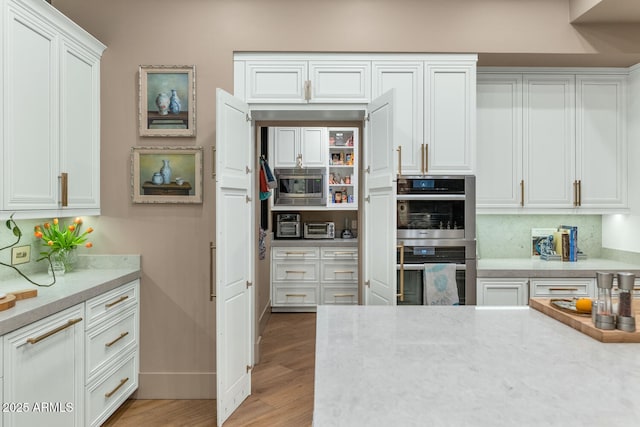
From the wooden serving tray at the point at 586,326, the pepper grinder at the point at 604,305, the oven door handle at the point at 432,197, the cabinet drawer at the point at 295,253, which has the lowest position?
the cabinet drawer at the point at 295,253

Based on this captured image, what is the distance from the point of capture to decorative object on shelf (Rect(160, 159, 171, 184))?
300 centimetres

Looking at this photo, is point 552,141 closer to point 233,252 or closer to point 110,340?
point 233,252

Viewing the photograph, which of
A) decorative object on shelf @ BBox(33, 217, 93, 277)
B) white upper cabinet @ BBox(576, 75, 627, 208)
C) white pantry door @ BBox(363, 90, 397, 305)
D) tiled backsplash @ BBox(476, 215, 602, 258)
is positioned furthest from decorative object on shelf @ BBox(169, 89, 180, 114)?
white upper cabinet @ BBox(576, 75, 627, 208)

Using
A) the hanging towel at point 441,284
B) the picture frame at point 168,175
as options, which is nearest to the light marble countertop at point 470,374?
the hanging towel at point 441,284

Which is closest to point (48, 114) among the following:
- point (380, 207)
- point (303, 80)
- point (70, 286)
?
point (70, 286)

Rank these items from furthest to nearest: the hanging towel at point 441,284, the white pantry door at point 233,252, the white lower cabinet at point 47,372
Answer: the hanging towel at point 441,284 → the white pantry door at point 233,252 → the white lower cabinet at point 47,372

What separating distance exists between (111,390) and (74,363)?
524 mm

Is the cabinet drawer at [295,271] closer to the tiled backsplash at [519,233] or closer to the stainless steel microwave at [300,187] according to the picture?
the stainless steel microwave at [300,187]

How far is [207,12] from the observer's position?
9.89 feet

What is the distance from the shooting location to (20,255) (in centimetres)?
248

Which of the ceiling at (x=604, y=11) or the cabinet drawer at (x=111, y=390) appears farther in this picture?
the ceiling at (x=604, y=11)

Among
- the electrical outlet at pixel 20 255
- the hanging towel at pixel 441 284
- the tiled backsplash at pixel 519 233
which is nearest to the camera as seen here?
the electrical outlet at pixel 20 255

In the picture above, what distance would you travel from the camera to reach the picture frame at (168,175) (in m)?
2.99

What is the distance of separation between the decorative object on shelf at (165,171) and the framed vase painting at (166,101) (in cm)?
22
